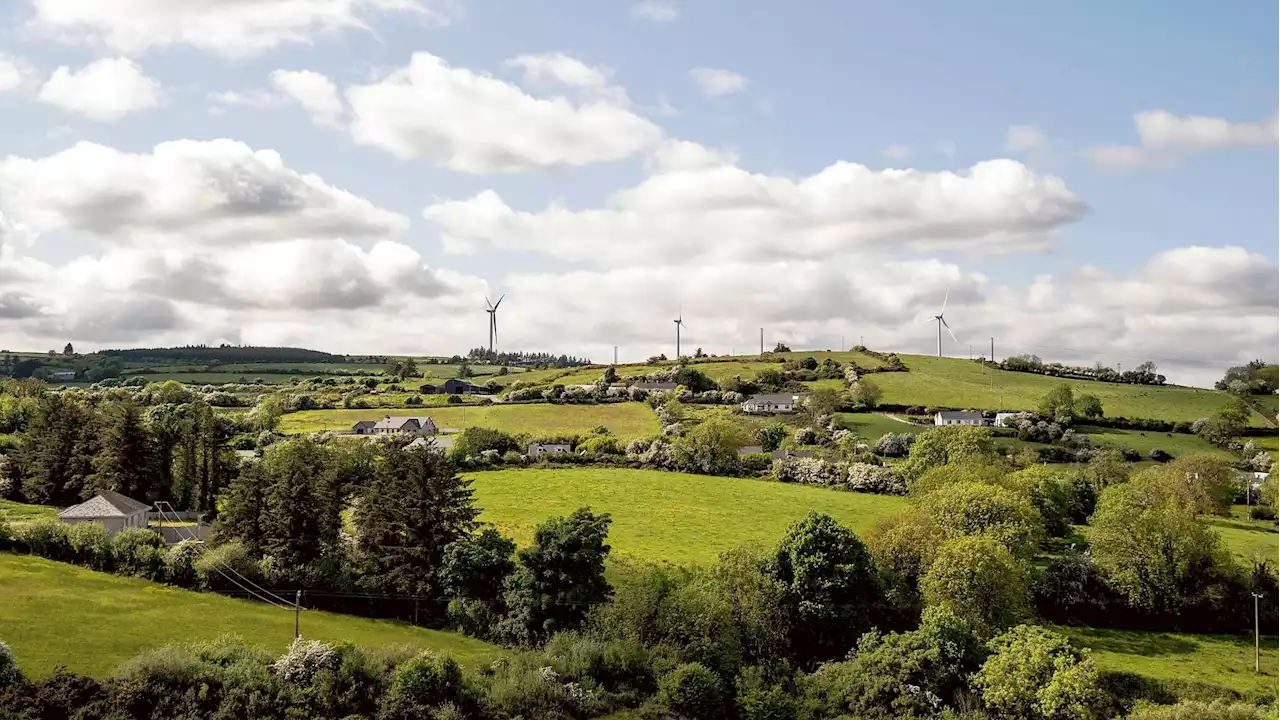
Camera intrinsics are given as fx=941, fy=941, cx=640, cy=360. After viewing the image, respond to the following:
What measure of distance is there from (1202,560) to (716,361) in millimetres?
121081

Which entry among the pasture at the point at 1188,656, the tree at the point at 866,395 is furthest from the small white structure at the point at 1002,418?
the pasture at the point at 1188,656

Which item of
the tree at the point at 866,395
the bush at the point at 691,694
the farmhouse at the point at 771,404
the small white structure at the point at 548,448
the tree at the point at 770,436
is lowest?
the bush at the point at 691,694

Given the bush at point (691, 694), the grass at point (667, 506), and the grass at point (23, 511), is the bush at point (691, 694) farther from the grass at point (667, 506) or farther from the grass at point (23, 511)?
the grass at point (23, 511)

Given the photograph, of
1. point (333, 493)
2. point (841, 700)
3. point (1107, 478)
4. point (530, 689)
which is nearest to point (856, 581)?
point (841, 700)

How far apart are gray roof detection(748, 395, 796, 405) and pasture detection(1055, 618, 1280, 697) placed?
80.6m

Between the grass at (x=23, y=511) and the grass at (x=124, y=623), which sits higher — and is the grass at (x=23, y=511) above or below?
above

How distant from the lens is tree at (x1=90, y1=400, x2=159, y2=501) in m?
77.4

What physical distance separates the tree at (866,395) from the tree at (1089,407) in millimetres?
26239

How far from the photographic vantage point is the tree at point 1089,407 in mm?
123438

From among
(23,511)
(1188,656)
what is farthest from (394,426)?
(1188,656)

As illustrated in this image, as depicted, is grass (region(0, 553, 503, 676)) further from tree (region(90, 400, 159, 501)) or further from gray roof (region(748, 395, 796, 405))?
gray roof (region(748, 395, 796, 405))

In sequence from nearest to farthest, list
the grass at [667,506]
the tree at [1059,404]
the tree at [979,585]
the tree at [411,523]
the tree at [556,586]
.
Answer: the tree at [979,585] → the tree at [556,586] → the tree at [411,523] → the grass at [667,506] → the tree at [1059,404]

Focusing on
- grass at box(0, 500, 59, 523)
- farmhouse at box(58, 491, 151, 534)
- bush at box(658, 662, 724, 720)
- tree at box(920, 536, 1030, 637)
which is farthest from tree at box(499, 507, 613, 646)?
grass at box(0, 500, 59, 523)

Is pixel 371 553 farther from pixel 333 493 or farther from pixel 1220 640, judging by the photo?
pixel 1220 640
